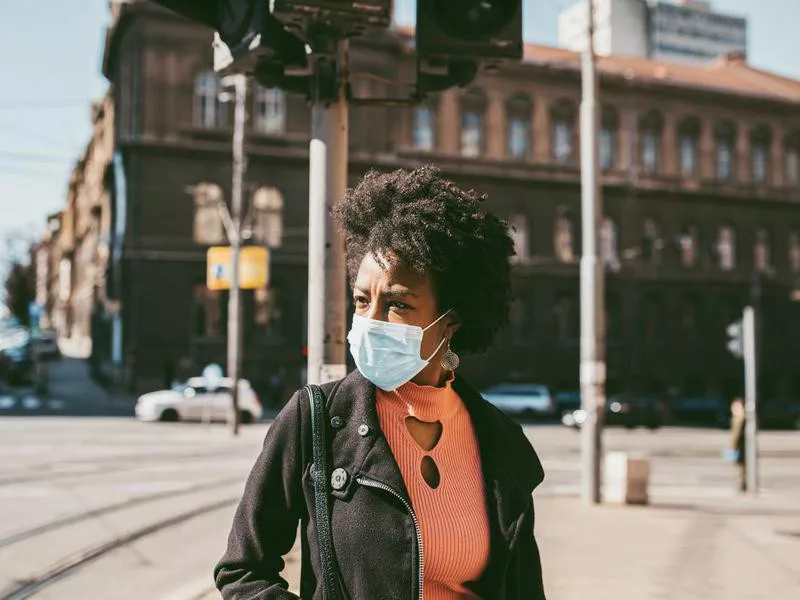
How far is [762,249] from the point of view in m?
55.9

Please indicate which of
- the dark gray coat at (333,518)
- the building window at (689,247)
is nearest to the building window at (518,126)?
the building window at (689,247)

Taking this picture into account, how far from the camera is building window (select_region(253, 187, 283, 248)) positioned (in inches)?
1777

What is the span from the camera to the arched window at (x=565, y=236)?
51281mm

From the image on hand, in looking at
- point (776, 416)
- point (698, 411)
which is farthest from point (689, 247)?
point (776, 416)

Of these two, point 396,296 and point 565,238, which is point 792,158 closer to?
point 565,238

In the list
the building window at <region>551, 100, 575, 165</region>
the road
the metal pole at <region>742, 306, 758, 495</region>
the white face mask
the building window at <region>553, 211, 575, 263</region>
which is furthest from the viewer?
the building window at <region>551, 100, 575, 165</region>

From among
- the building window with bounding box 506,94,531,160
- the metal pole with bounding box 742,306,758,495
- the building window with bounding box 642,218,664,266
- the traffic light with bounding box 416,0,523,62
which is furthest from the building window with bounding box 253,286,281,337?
the traffic light with bounding box 416,0,523,62

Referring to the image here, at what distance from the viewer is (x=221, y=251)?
29.0 meters

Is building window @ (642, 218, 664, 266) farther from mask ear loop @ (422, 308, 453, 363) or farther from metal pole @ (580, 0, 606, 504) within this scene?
mask ear loop @ (422, 308, 453, 363)

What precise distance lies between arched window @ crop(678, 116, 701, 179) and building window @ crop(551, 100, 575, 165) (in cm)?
640

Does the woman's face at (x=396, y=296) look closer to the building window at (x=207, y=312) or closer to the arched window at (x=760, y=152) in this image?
the building window at (x=207, y=312)

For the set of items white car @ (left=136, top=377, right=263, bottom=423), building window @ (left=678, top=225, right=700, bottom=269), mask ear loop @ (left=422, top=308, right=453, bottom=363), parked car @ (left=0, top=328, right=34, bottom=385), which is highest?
building window @ (left=678, top=225, right=700, bottom=269)

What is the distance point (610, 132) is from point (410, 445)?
51338 mm

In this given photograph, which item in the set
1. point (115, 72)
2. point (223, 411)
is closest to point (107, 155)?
point (115, 72)
